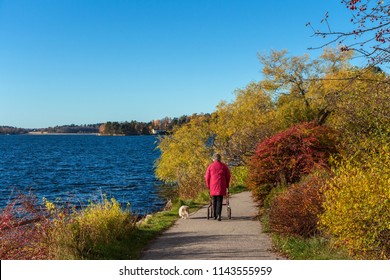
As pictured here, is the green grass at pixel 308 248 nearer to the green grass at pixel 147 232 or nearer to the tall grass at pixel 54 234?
the green grass at pixel 147 232

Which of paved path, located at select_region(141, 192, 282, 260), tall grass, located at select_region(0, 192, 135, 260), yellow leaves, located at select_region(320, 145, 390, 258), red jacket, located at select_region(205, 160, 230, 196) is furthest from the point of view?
red jacket, located at select_region(205, 160, 230, 196)

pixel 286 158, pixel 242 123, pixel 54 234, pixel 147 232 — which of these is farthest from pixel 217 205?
pixel 242 123

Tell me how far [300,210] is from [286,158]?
3.75 meters

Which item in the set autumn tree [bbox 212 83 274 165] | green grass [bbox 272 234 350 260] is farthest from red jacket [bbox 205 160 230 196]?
autumn tree [bbox 212 83 274 165]

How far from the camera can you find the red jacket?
41.1ft

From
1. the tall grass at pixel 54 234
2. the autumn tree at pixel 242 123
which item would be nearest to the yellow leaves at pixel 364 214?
the tall grass at pixel 54 234

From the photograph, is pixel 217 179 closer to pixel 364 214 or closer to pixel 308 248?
pixel 308 248

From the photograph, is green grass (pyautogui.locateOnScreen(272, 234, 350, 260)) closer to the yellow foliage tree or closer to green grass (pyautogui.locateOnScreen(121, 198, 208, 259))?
green grass (pyautogui.locateOnScreen(121, 198, 208, 259))

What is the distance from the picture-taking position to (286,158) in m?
13.1

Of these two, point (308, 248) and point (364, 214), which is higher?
point (364, 214)

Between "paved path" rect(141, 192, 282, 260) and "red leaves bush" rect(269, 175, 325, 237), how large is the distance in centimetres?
55

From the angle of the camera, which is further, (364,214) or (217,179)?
(217,179)

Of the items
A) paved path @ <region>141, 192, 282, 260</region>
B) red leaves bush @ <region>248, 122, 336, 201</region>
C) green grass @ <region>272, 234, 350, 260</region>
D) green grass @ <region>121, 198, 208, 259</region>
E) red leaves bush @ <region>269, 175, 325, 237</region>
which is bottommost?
green grass @ <region>121, 198, 208, 259</region>
